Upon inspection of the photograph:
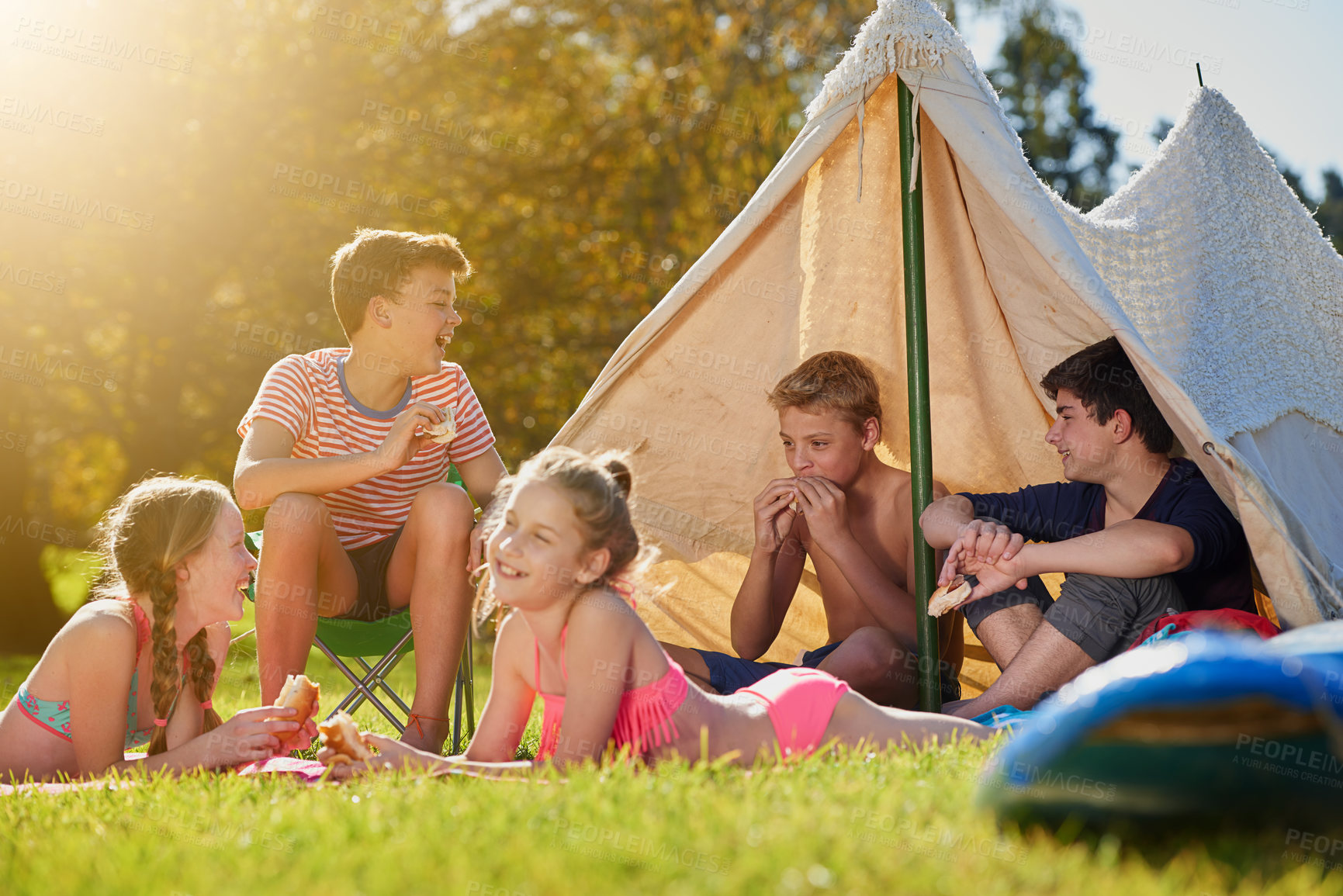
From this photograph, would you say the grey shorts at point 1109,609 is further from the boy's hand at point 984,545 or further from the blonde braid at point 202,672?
the blonde braid at point 202,672

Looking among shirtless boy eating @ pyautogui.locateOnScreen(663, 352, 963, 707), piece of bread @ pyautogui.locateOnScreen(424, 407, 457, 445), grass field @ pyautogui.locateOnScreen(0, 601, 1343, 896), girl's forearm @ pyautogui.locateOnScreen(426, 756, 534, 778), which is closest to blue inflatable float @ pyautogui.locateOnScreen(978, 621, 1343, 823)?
grass field @ pyautogui.locateOnScreen(0, 601, 1343, 896)

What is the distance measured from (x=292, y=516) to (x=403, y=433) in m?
0.36

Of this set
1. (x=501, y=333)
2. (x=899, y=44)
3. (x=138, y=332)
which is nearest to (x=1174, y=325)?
(x=899, y=44)

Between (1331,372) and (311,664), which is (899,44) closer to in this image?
(1331,372)

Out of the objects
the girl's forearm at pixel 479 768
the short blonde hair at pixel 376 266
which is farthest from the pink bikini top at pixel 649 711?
the short blonde hair at pixel 376 266

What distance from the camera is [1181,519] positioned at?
284 centimetres

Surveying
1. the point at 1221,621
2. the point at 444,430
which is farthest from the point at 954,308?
the point at 444,430

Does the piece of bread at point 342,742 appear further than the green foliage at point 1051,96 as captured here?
No

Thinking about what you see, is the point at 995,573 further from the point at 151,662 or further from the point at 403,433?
the point at 151,662

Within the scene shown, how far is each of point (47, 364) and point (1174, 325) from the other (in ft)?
22.6

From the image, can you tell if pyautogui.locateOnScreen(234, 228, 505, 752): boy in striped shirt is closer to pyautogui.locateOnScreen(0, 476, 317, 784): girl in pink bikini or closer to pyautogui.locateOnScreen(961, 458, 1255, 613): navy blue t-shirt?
pyautogui.locateOnScreen(0, 476, 317, 784): girl in pink bikini

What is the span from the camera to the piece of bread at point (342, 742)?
2.20 meters

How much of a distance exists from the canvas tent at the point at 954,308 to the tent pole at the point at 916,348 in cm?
13

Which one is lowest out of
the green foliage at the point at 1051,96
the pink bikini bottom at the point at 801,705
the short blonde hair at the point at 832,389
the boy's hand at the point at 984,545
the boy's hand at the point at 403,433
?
the pink bikini bottom at the point at 801,705
